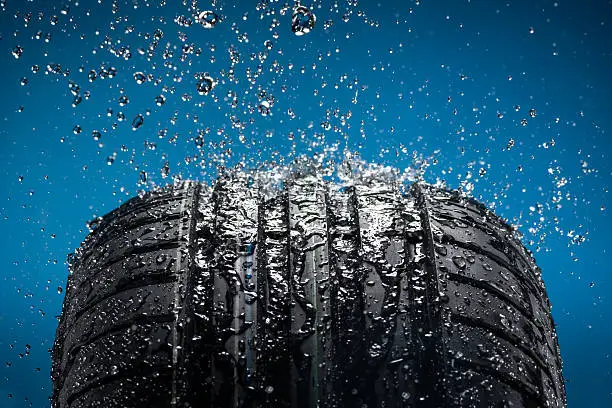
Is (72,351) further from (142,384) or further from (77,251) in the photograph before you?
(77,251)

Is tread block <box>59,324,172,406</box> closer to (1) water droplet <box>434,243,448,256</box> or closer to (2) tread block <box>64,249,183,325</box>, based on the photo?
(2) tread block <box>64,249,183,325</box>

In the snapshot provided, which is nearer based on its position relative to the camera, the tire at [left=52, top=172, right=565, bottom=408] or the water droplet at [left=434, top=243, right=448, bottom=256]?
the tire at [left=52, top=172, right=565, bottom=408]

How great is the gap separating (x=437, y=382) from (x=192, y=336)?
34.6 inches

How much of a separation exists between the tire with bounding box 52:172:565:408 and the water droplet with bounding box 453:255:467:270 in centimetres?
1

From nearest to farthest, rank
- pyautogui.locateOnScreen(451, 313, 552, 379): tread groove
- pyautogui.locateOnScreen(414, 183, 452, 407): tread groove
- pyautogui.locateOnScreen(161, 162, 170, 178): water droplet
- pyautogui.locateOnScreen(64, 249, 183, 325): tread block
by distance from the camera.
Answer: pyautogui.locateOnScreen(414, 183, 452, 407): tread groove, pyautogui.locateOnScreen(451, 313, 552, 379): tread groove, pyautogui.locateOnScreen(64, 249, 183, 325): tread block, pyautogui.locateOnScreen(161, 162, 170, 178): water droplet

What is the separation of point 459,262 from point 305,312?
67cm

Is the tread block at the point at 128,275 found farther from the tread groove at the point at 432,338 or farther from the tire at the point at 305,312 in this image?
the tread groove at the point at 432,338

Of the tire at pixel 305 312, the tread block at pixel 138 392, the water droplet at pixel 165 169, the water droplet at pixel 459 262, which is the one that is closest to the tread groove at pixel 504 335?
the tire at pixel 305 312

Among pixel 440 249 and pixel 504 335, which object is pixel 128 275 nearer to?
pixel 440 249

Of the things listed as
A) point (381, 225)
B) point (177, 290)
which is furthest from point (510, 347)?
point (177, 290)

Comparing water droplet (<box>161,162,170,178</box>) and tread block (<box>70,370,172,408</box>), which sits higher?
water droplet (<box>161,162,170,178</box>)

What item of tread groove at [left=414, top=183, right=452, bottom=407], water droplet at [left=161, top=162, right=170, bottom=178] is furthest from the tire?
water droplet at [left=161, top=162, right=170, bottom=178]

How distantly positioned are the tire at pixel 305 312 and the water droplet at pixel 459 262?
0.04ft

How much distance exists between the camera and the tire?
1826mm
